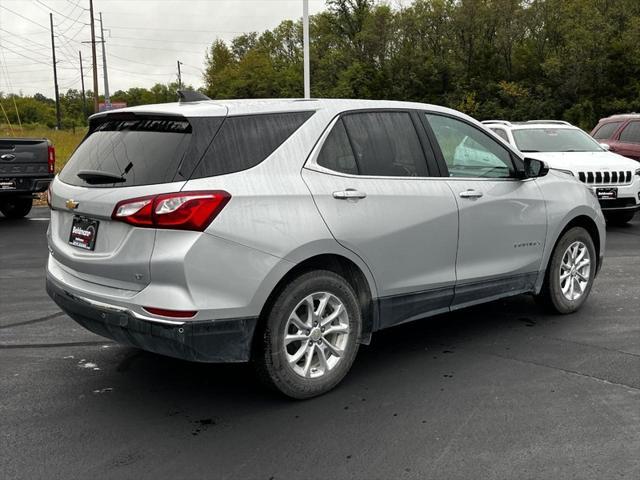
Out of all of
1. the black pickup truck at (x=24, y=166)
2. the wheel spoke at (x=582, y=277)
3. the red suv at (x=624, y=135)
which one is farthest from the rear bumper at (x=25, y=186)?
the red suv at (x=624, y=135)

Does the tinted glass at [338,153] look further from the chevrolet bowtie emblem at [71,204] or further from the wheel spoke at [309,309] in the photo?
the chevrolet bowtie emblem at [71,204]

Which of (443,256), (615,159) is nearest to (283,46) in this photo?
(615,159)

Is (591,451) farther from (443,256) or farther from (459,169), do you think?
(459,169)

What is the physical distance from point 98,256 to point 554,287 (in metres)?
3.59

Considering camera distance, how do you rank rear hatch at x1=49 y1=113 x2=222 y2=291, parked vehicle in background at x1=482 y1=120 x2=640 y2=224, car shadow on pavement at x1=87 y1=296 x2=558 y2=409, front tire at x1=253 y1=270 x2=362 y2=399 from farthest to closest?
parked vehicle in background at x1=482 y1=120 x2=640 y2=224 < car shadow on pavement at x1=87 y1=296 x2=558 y2=409 < front tire at x1=253 y1=270 x2=362 y2=399 < rear hatch at x1=49 y1=113 x2=222 y2=291

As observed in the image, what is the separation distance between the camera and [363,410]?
3.86 metres

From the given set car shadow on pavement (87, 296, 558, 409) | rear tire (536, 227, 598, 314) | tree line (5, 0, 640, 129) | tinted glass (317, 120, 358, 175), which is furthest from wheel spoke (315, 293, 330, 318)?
tree line (5, 0, 640, 129)

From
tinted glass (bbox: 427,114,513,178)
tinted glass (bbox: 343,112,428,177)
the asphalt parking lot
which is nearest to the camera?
the asphalt parking lot

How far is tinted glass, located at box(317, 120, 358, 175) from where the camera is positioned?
4.09 meters

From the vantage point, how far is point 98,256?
3799 millimetres

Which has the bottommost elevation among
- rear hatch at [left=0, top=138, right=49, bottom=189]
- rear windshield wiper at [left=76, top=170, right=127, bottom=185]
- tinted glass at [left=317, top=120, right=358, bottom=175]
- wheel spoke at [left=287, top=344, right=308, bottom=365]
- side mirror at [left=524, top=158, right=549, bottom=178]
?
wheel spoke at [left=287, top=344, right=308, bottom=365]

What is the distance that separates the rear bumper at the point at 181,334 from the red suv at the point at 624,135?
11.9 m

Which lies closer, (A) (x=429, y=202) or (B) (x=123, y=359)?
(A) (x=429, y=202)

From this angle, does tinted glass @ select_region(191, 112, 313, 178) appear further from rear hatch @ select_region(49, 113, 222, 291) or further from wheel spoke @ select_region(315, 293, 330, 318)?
wheel spoke @ select_region(315, 293, 330, 318)
